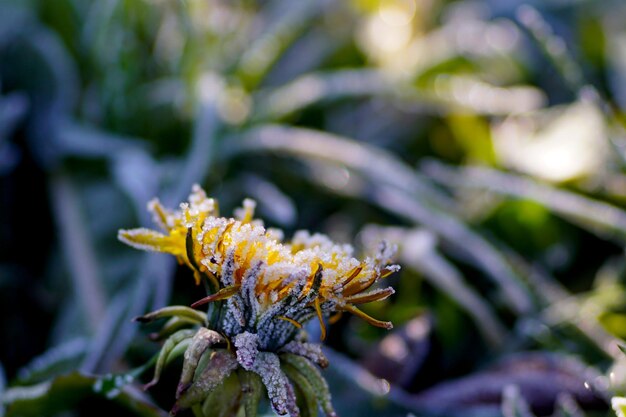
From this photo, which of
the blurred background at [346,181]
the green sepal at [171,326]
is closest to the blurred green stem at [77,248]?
the blurred background at [346,181]

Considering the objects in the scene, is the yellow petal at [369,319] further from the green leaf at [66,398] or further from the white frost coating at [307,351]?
the green leaf at [66,398]

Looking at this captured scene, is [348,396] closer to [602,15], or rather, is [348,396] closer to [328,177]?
[328,177]

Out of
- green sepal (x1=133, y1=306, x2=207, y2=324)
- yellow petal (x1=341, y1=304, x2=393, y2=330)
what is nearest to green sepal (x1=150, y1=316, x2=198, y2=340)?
green sepal (x1=133, y1=306, x2=207, y2=324)

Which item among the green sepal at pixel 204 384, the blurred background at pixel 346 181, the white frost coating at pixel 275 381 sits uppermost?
the green sepal at pixel 204 384

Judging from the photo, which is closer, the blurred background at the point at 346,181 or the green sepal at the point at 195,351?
the green sepal at the point at 195,351

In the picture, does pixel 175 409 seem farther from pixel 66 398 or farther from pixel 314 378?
pixel 66 398

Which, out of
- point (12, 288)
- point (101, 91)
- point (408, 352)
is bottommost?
point (408, 352)

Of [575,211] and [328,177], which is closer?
[575,211]

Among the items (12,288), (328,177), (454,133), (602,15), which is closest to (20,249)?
(12,288)
